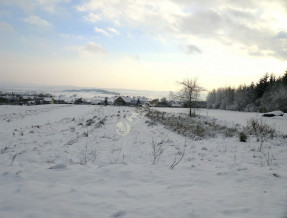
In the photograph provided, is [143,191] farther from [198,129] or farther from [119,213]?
[198,129]

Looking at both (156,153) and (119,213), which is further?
(156,153)

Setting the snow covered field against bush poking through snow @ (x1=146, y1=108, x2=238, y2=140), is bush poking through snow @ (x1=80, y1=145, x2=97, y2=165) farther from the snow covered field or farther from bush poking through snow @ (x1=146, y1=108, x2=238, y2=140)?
bush poking through snow @ (x1=146, y1=108, x2=238, y2=140)

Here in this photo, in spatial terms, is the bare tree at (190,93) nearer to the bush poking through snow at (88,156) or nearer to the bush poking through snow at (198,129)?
the bush poking through snow at (198,129)

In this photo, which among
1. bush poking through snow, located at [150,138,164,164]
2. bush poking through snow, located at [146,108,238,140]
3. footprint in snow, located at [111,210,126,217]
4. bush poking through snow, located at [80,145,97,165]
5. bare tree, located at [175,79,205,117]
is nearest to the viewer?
footprint in snow, located at [111,210,126,217]

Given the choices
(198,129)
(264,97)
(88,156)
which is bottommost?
(88,156)

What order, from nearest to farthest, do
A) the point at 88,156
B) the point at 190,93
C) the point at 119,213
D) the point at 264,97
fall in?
the point at 119,213, the point at 88,156, the point at 190,93, the point at 264,97

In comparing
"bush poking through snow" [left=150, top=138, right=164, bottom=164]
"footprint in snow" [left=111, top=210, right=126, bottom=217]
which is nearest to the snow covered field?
"footprint in snow" [left=111, top=210, right=126, bottom=217]

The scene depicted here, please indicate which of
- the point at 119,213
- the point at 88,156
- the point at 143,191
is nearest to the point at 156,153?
the point at 88,156

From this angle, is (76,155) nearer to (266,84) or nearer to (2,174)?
(2,174)

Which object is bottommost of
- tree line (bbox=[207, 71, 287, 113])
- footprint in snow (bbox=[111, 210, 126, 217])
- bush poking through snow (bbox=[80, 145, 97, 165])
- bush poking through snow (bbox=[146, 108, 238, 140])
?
bush poking through snow (bbox=[80, 145, 97, 165])

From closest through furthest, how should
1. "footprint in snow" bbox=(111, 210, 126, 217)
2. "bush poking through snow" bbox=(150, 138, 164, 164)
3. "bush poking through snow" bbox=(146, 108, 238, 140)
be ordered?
"footprint in snow" bbox=(111, 210, 126, 217) → "bush poking through snow" bbox=(150, 138, 164, 164) → "bush poking through snow" bbox=(146, 108, 238, 140)

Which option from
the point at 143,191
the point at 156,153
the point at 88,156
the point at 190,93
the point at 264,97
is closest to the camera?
the point at 143,191

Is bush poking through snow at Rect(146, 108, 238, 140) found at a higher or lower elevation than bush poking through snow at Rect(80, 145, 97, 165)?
higher

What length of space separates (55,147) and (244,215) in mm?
7595
